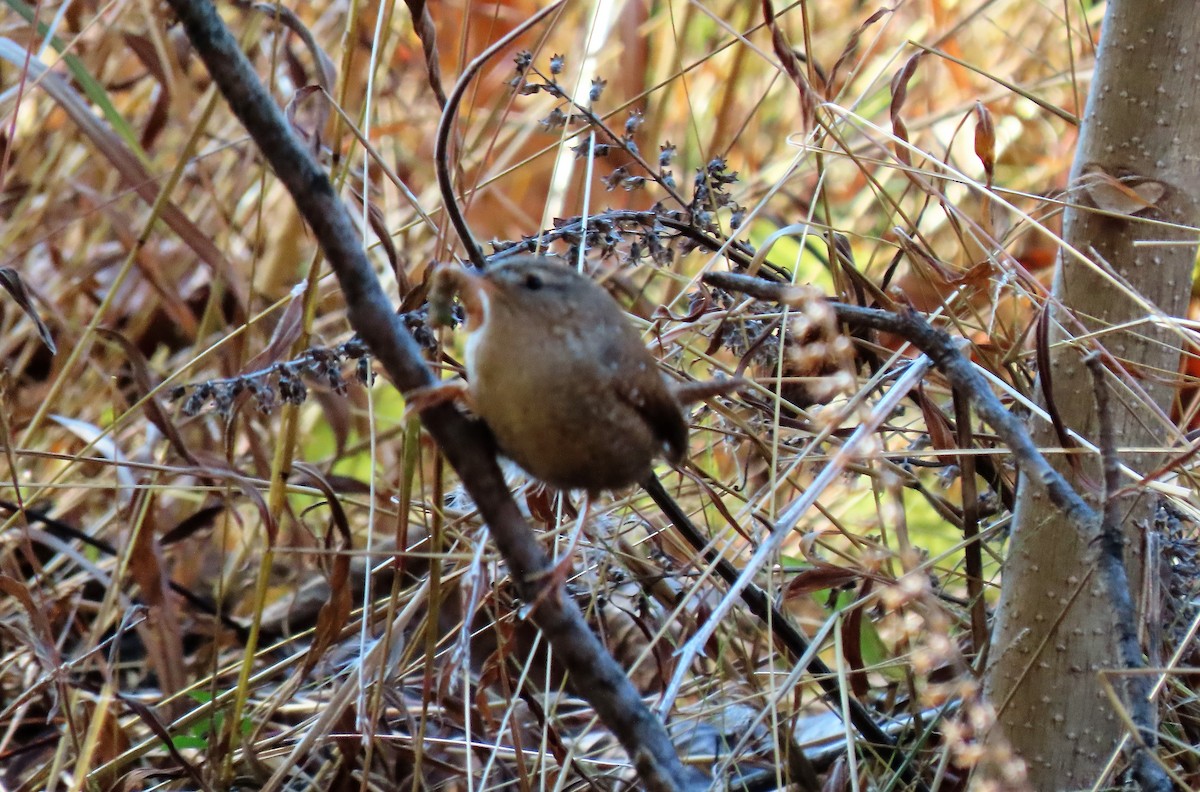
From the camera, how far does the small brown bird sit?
0.84 m

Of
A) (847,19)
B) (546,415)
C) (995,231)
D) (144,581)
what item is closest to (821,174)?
(995,231)

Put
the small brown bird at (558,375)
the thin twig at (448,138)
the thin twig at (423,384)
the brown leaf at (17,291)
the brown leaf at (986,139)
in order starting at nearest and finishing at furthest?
the thin twig at (423,384), the small brown bird at (558,375), the thin twig at (448,138), the brown leaf at (17,291), the brown leaf at (986,139)

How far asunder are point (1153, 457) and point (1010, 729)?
1.32ft

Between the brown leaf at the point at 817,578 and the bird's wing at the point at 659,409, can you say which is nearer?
the bird's wing at the point at 659,409

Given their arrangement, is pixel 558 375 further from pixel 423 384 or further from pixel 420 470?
pixel 420 470

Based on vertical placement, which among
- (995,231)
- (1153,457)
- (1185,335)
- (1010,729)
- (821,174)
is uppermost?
(821,174)

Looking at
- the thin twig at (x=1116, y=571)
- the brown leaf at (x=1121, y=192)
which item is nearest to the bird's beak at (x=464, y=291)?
the thin twig at (x=1116, y=571)

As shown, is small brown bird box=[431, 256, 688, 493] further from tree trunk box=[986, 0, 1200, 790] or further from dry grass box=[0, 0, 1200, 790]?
tree trunk box=[986, 0, 1200, 790]

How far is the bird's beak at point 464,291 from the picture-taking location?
84 centimetres

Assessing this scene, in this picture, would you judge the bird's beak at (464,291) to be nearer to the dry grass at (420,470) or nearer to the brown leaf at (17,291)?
the dry grass at (420,470)

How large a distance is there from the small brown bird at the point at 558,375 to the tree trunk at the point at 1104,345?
0.63 meters

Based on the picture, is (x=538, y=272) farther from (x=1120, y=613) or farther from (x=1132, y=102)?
(x=1132, y=102)

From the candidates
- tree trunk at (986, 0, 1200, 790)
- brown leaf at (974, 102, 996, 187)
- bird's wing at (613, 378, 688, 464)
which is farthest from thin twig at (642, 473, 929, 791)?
brown leaf at (974, 102, 996, 187)

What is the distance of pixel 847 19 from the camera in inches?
153
